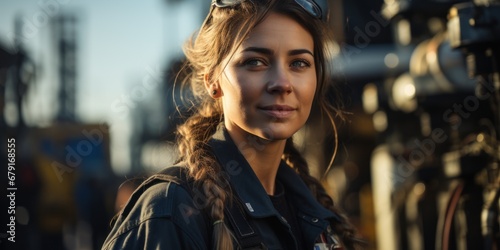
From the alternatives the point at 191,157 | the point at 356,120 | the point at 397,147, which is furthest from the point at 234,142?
the point at 356,120

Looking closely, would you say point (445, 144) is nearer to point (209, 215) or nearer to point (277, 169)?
point (277, 169)

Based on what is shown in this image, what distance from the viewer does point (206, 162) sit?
7.80 ft

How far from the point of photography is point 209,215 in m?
2.18

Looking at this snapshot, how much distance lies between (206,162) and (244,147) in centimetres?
20

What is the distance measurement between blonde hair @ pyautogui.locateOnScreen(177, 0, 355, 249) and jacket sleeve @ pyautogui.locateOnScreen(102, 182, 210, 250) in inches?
2.1

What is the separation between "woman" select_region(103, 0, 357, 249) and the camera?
7.05ft

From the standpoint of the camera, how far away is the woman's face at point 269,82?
2.42 metres

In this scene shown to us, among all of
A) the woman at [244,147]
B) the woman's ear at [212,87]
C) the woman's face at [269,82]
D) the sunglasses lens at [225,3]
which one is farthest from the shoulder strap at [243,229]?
the sunglasses lens at [225,3]

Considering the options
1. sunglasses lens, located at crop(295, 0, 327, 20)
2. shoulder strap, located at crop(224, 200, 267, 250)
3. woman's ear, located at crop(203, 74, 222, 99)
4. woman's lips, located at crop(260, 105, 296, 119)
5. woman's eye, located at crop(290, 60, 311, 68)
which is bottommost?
shoulder strap, located at crop(224, 200, 267, 250)

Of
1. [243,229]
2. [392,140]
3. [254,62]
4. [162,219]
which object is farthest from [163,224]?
[392,140]

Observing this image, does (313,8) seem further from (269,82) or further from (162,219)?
(162,219)

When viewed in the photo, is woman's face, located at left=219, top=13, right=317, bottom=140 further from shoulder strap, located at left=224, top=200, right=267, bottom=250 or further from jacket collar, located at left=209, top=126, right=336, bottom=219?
shoulder strap, located at left=224, top=200, right=267, bottom=250

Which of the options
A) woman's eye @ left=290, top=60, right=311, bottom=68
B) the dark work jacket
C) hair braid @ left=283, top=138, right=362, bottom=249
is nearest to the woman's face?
woman's eye @ left=290, top=60, right=311, bottom=68

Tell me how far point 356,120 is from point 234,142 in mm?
8188
